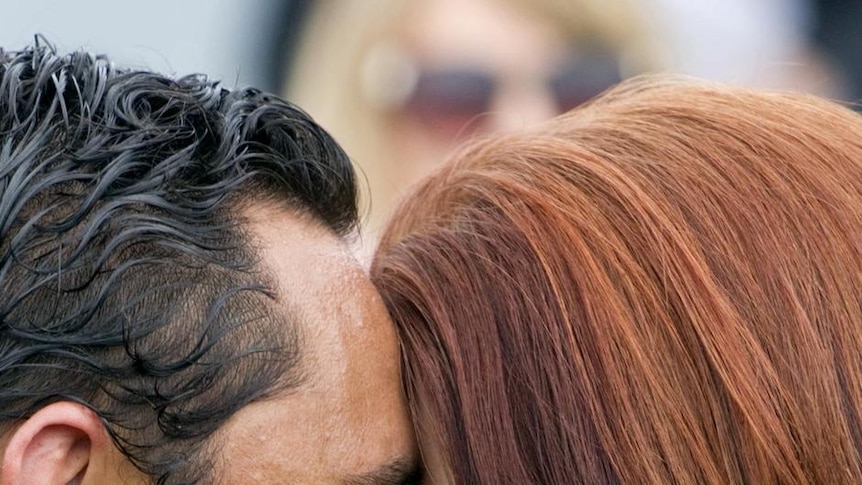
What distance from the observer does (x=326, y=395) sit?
1181 mm

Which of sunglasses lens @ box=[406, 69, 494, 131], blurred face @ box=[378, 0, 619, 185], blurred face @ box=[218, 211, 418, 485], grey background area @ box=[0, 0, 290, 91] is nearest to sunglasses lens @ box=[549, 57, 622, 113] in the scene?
blurred face @ box=[378, 0, 619, 185]

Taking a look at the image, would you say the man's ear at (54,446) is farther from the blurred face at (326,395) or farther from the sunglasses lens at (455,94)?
the sunglasses lens at (455,94)

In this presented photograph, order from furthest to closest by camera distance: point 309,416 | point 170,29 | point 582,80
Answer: point 582,80 → point 170,29 → point 309,416

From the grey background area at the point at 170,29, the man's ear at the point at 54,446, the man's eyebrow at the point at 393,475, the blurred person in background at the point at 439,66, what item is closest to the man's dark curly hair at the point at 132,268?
the man's ear at the point at 54,446

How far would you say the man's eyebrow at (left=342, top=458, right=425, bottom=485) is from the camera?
120 centimetres

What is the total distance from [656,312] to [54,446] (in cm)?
65

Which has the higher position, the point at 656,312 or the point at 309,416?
the point at 656,312

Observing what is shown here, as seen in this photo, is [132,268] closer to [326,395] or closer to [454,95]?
[326,395]

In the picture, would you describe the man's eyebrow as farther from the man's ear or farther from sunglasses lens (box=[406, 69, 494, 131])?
sunglasses lens (box=[406, 69, 494, 131])

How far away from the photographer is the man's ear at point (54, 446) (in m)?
1.03

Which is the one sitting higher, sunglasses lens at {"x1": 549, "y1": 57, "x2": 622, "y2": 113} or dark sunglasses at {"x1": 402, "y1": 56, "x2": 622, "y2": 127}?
sunglasses lens at {"x1": 549, "y1": 57, "x2": 622, "y2": 113}

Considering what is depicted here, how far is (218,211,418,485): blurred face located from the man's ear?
5.5 inches

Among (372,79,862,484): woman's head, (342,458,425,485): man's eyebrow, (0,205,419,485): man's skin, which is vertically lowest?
(342,458,425,485): man's eyebrow

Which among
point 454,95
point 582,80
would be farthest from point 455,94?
point 582,80
